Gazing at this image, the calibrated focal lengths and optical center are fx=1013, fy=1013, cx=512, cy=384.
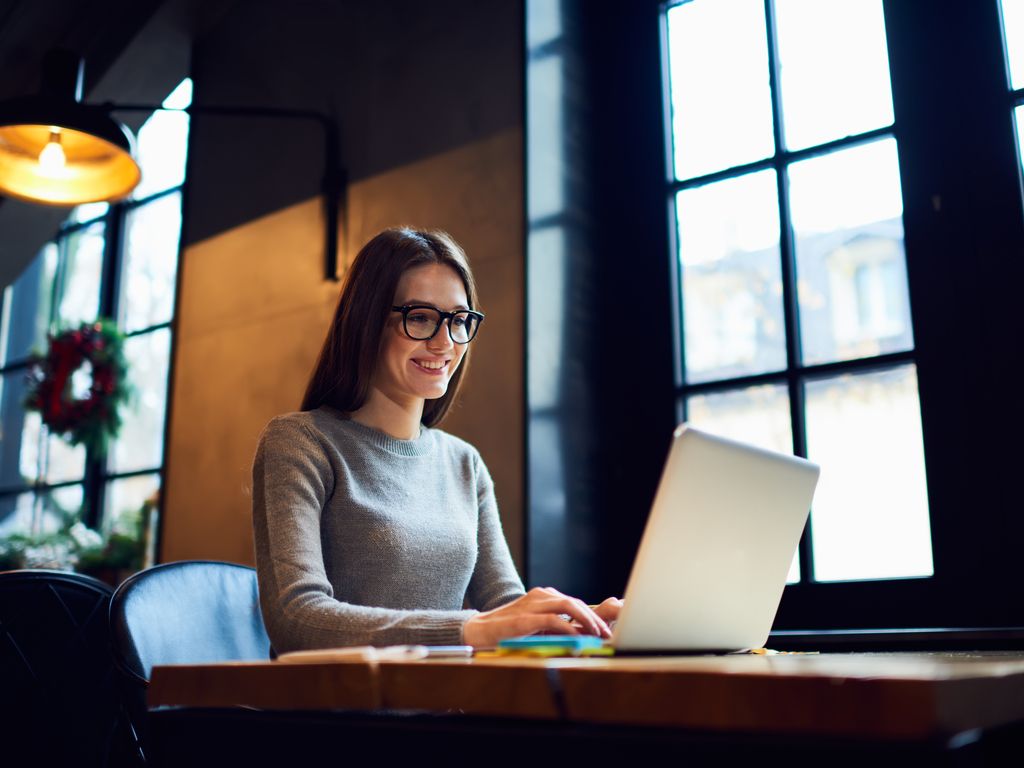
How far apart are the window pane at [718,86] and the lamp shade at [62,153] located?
1.43 meters

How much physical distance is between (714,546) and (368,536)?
26.5 inches

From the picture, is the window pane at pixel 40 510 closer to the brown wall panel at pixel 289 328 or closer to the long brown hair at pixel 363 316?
the brown wall panel at pixel 289 328

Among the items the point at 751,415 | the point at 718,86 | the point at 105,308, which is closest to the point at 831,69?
the point at 718,86

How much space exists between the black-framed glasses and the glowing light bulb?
4.61 feet

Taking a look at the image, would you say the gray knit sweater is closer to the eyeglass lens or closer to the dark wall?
the eyeglass lens

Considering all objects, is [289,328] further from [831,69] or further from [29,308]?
[29,308]

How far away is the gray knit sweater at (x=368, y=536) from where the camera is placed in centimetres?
128

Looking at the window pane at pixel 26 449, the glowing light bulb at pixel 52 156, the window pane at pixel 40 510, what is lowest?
the window pane at pixel 40 510

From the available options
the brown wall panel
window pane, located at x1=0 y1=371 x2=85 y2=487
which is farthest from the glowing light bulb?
window pane, located at x1=0 y1=371 x2=85 y2=487

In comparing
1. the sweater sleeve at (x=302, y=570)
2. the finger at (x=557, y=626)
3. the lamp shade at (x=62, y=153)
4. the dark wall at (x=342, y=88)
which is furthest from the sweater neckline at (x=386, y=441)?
the lamp shade at (x=62, y=153)

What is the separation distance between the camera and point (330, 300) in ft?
9.49

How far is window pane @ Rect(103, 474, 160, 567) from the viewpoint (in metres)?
3.38

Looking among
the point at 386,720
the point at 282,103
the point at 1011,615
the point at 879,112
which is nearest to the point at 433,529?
the point at 386,720

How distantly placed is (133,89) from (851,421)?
2.93 m
